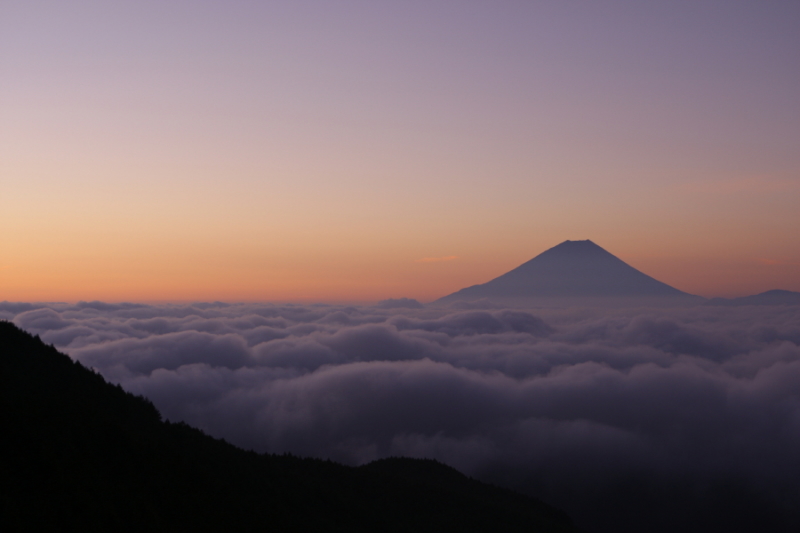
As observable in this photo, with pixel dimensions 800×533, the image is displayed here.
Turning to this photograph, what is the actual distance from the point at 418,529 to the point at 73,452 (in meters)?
47.2

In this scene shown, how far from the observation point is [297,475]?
66.4 metres

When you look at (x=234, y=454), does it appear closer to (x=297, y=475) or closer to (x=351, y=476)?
(x=297, y=475)

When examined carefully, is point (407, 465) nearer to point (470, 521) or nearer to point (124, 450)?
point (470, 521)

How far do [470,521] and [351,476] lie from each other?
20.8 meters

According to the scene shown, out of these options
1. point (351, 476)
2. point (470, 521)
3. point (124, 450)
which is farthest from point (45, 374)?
point (470, 521)

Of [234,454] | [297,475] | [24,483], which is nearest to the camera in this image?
[24,483]

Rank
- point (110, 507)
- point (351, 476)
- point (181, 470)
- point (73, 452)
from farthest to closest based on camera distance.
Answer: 1. point (351, 476)
2. point (181, 470)
3. point (73, 452)
4. point (110, 507)

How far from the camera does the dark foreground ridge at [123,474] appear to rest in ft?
105

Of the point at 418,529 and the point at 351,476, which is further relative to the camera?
the point at 351,476

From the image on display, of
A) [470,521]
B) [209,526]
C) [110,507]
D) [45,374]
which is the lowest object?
[470,521]

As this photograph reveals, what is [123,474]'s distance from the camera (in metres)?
39.2

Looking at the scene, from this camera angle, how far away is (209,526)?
38906 millimetres

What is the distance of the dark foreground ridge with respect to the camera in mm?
31953

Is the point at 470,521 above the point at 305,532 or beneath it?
beneath
